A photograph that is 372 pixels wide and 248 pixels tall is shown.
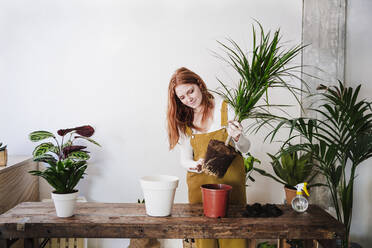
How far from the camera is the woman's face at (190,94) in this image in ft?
7.88

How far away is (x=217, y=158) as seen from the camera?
1940 mm

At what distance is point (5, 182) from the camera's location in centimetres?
233

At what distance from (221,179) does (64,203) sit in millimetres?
1031

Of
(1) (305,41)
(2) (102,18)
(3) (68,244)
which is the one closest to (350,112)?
(1) (305,41)

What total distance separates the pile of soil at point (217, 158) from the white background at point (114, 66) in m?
1.08

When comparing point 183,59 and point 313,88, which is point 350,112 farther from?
point 183,59

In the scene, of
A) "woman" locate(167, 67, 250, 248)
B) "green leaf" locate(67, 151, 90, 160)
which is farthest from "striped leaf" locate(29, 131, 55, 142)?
"woman" locate(167, 67, 250, 248)

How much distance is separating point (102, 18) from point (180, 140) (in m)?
1.50

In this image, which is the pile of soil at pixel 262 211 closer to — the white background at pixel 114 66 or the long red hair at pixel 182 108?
the long red hair at pixel 182 108

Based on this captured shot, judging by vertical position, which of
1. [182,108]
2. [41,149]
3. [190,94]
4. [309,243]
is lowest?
[309,243]

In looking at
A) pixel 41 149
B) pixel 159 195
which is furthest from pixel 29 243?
pixel 41 149

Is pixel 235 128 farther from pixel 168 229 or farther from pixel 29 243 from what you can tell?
pixel 29 243

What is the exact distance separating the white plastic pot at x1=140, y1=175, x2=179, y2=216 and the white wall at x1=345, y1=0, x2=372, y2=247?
1996 millimetres

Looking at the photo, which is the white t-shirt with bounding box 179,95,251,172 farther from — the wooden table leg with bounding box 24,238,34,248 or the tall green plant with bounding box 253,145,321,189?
the wooden table leg with bounding box 24,238,34,248
